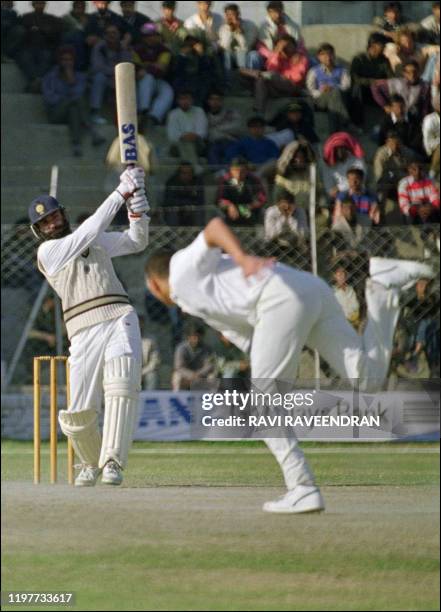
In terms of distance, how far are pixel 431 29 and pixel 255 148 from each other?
115 inches

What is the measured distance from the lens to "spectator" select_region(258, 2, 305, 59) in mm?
15781

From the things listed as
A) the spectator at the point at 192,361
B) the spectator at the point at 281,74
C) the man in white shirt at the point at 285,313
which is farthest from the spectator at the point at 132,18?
the man in white shirt at the point at 285,313

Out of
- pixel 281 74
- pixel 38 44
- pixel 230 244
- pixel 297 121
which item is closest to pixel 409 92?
pixel 297 121

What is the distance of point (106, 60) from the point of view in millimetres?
15320

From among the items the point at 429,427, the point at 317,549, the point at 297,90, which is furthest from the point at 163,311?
the point at 317,549

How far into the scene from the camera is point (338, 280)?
12.5m

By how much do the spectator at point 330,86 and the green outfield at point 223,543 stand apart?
6024mm

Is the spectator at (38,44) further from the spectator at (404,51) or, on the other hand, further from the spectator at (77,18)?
the spectator at (404,51)

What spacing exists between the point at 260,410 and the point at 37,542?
1.85 meters

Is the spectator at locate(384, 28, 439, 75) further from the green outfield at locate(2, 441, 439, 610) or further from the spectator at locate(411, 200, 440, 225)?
the green outfield at locate(2, 441, 439, 610)

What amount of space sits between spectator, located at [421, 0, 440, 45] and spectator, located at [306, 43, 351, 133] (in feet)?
3.70

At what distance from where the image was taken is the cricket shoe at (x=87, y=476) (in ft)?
27.1

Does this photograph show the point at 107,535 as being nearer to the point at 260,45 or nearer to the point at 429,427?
the point at 429,427

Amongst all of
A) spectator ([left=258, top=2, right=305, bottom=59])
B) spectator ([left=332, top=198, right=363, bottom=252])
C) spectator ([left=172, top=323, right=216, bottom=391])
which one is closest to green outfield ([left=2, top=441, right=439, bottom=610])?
spectator ([left=172, top=323, right=216, bottom=391])
